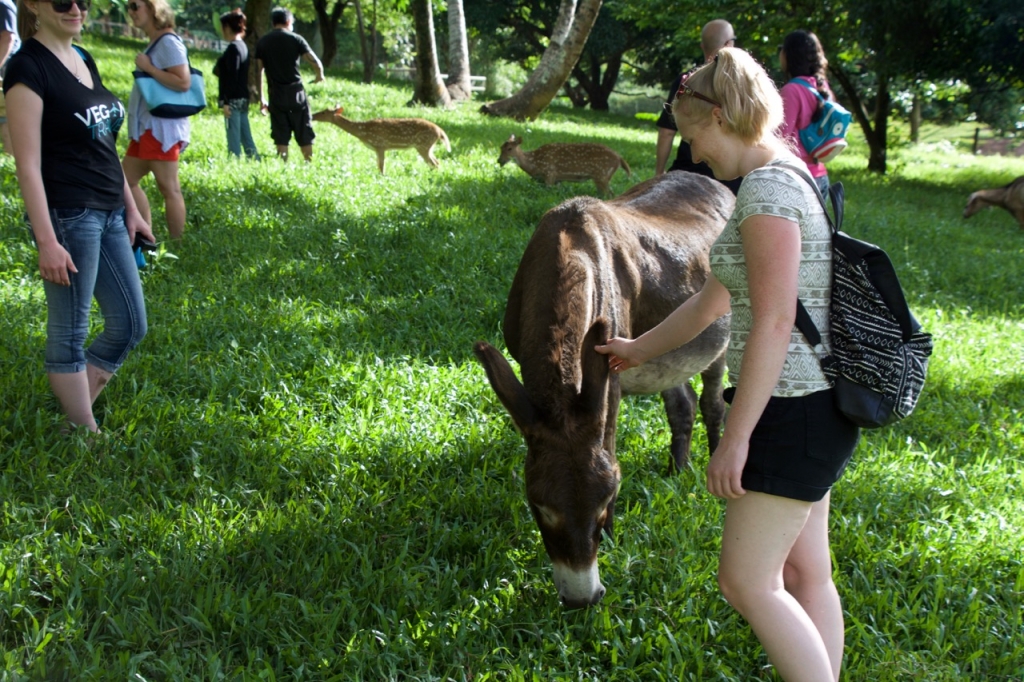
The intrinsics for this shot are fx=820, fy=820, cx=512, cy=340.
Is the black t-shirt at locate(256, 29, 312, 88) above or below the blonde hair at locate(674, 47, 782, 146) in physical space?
above

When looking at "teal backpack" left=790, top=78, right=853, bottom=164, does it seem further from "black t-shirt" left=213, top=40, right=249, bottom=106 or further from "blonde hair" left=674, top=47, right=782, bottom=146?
"black t-shirt" left=213, top=40, right=249, bottom=106

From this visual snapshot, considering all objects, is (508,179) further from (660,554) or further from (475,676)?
(475,676)

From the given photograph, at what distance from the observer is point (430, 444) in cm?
464

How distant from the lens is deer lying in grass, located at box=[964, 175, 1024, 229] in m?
14.0

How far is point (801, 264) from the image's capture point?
7.90ft

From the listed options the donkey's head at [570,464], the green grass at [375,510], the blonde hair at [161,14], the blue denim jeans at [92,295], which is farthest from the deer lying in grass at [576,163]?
the donkey's head at [570,464]

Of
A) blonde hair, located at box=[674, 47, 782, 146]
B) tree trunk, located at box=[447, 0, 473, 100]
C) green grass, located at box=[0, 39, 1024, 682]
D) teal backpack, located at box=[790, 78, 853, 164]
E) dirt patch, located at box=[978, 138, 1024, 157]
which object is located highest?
tree trunk, located at box=[447, 0, 473, 100]

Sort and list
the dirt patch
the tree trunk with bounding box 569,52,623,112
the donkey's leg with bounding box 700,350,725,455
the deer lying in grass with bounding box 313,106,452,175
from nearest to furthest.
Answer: the donkey's leg with bounding box 700,350,725,455
the deer lying in grass with bounding box 313,106,452,175
the tree trunk with bounding box 569,52,623,112
the dirt patch

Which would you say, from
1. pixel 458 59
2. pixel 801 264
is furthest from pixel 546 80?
pixel 801 264

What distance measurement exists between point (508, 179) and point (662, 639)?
8.93 m

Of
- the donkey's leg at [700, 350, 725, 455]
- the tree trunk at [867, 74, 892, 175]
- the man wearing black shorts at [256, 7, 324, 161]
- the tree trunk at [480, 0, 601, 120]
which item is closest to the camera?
the donkey's leg at [700, 350, 725, 455]

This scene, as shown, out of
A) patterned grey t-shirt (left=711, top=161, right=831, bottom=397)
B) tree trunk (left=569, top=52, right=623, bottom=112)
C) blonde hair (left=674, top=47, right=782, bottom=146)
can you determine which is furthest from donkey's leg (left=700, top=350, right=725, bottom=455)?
tree trunk (left=569, top=52, right=623, bottom=112)

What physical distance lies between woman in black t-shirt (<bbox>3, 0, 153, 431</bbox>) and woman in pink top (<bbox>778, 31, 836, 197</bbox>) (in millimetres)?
4645

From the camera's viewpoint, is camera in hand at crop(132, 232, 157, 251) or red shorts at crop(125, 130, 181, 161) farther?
red shorts at crop(125, 130, 181, 161)
